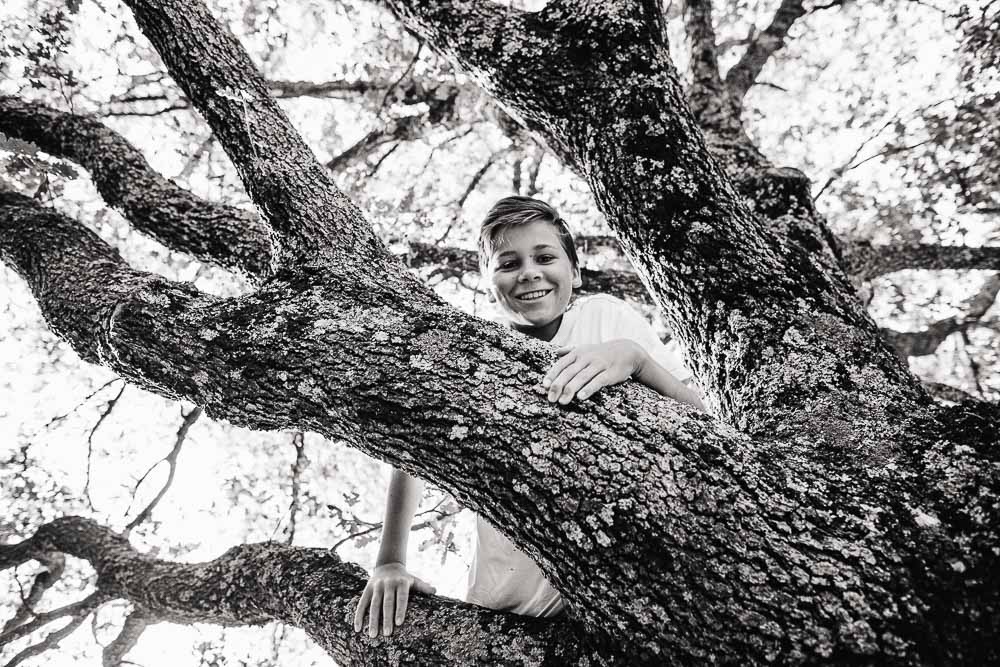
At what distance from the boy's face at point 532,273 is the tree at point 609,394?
577 mm

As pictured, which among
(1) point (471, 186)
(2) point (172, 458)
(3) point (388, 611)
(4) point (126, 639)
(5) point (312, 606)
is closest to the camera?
(3) point (388, 611)

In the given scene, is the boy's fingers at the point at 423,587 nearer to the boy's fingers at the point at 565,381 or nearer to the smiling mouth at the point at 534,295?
the boy's fingers at the point at 565,381

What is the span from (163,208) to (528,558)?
7.98ft

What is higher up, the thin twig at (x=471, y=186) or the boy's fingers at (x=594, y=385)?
the thin twig at (x=471, y=186)

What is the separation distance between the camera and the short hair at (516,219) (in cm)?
295

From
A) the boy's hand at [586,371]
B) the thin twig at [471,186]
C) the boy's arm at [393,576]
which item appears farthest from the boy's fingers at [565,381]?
the thin twig at [471,186]

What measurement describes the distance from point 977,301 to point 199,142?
9.87 meters

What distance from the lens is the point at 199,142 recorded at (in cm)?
670

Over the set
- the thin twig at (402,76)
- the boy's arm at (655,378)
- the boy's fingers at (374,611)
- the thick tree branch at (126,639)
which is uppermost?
the thin twig at (402,76)

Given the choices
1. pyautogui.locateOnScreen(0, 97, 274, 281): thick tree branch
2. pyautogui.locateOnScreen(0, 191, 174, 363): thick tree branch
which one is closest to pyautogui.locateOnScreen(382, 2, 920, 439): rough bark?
pyautogui.locateOnScreen(0, 97, 274, 281): thick tree branch

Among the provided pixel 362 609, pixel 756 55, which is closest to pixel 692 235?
pixel 362 609

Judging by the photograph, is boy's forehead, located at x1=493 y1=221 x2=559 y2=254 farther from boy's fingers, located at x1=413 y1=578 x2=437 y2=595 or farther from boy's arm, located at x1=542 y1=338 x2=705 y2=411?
boy's fingers, located at x1=413 y1=578 x2=437 y2=595

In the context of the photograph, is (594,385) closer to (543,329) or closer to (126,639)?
(543,329)

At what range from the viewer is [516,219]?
294cm
